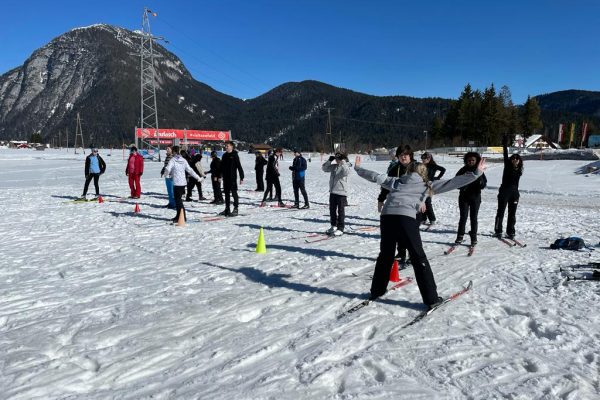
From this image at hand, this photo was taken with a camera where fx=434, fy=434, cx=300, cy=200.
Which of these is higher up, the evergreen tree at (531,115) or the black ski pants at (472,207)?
the evergreen tree at (531,115)

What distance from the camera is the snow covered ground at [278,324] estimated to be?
3.40m

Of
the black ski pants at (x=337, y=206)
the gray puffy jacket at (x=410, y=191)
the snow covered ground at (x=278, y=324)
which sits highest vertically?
the gray puffy jacket at (x=410, y=191)

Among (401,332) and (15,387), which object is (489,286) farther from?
(15,387)

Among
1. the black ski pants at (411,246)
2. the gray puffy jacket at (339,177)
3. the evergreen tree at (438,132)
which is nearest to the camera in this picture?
the black ski pants at (411,246)

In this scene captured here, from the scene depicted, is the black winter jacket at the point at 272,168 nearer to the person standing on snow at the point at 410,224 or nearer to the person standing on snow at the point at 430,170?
the person standing on snow at the point at 430,170

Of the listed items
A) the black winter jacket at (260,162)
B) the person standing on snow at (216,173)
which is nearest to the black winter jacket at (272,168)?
the person standing on snow at (216,173)

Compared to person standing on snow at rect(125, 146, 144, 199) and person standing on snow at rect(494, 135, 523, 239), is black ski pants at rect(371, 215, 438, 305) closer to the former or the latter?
person standing on snow at rect(494, 135, 523, 239)

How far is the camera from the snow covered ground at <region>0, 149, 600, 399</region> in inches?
134

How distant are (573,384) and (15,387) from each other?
4295 millimetres

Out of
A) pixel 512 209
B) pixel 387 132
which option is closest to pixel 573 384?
pixel 512 209

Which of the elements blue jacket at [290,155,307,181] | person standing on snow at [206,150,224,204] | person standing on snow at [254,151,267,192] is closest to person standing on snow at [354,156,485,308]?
blue jacket at [290,155,307,181]

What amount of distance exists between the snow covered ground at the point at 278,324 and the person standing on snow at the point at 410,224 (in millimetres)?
328

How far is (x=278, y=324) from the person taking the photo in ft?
15.0

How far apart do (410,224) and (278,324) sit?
1.83m
